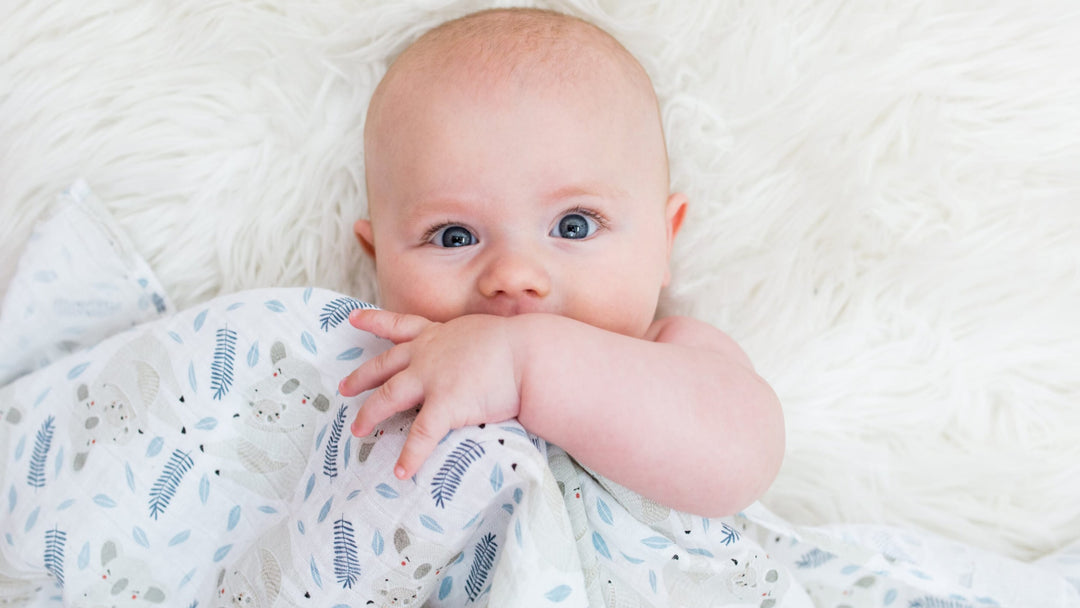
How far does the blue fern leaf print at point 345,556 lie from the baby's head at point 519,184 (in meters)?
0.29

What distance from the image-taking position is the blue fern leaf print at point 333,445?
3.45ft

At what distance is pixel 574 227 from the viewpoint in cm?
113

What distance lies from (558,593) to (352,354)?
0.42 meters

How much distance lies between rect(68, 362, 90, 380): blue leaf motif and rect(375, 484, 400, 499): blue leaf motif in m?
0.55

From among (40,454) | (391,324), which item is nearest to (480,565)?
(391,324)

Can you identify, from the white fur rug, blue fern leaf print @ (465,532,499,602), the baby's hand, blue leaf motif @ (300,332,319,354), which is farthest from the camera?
the white fur rug

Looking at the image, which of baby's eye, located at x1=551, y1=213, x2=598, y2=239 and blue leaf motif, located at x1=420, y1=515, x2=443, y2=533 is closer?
blue leaf motif, located at x1=420, y1=515, x2=443, y2=533

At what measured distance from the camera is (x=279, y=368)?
3.70 ft

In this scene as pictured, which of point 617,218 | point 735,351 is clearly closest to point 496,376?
point 617,218

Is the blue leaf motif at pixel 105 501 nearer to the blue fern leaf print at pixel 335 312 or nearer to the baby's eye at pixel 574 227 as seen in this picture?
the blue fern leaf print at pixel 335 312

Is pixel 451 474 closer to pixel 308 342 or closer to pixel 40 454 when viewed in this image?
pixel 308 342

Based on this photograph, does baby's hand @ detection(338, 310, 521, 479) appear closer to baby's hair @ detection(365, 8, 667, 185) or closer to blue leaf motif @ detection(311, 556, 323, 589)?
blue leaf motif @ detection(311, 556, 323, 589)

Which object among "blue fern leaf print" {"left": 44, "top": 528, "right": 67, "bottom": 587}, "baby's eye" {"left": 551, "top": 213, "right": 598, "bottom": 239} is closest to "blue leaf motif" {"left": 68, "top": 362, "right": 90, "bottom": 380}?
"blue fern leaf print" {"left": 44, "top": 528, "right": 67, "bottom": 587}

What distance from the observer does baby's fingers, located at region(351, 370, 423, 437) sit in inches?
37.4
